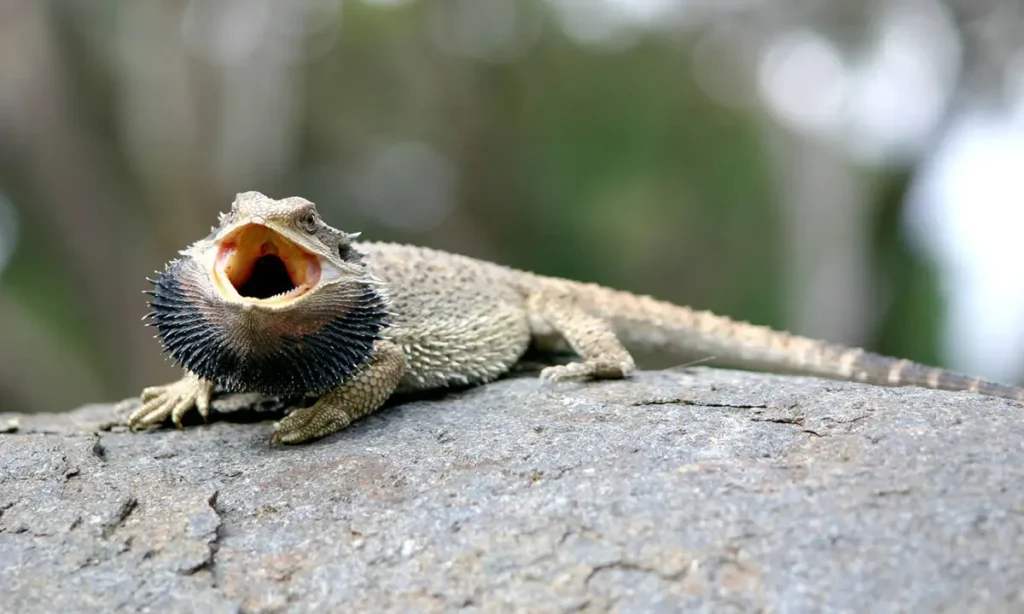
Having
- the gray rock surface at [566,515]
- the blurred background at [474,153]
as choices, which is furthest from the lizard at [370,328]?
the blurred background at [474,153]

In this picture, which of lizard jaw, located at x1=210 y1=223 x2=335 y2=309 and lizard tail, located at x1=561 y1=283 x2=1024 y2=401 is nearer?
lizard jaw, located at x1=210 y1=223 x2=335 y2=309

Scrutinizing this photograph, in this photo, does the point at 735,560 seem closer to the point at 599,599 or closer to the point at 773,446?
the point at 599,599

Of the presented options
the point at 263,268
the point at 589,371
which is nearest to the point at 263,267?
the point at 263,268

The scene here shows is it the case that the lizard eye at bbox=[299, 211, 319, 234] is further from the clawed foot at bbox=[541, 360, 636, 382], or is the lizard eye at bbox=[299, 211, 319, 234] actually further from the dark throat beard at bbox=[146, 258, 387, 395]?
the clawed foot at bbox=[541, 360, 636, 382]

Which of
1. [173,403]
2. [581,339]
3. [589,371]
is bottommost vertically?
[173,403]

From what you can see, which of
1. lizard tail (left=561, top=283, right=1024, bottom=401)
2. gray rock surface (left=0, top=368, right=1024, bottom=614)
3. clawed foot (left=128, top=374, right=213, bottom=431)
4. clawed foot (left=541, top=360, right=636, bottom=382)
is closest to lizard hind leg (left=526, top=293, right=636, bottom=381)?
clawed foot (left=541, top=360, right=636, bottom=382)

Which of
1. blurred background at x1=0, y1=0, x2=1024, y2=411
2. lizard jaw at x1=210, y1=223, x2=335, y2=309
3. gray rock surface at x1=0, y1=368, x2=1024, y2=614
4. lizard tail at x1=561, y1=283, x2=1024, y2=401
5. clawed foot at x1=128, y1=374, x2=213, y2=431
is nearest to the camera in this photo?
gray rock surface at x1=0, y1=368, x2=1024, y2=614

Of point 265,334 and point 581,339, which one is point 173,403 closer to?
point 265,334
